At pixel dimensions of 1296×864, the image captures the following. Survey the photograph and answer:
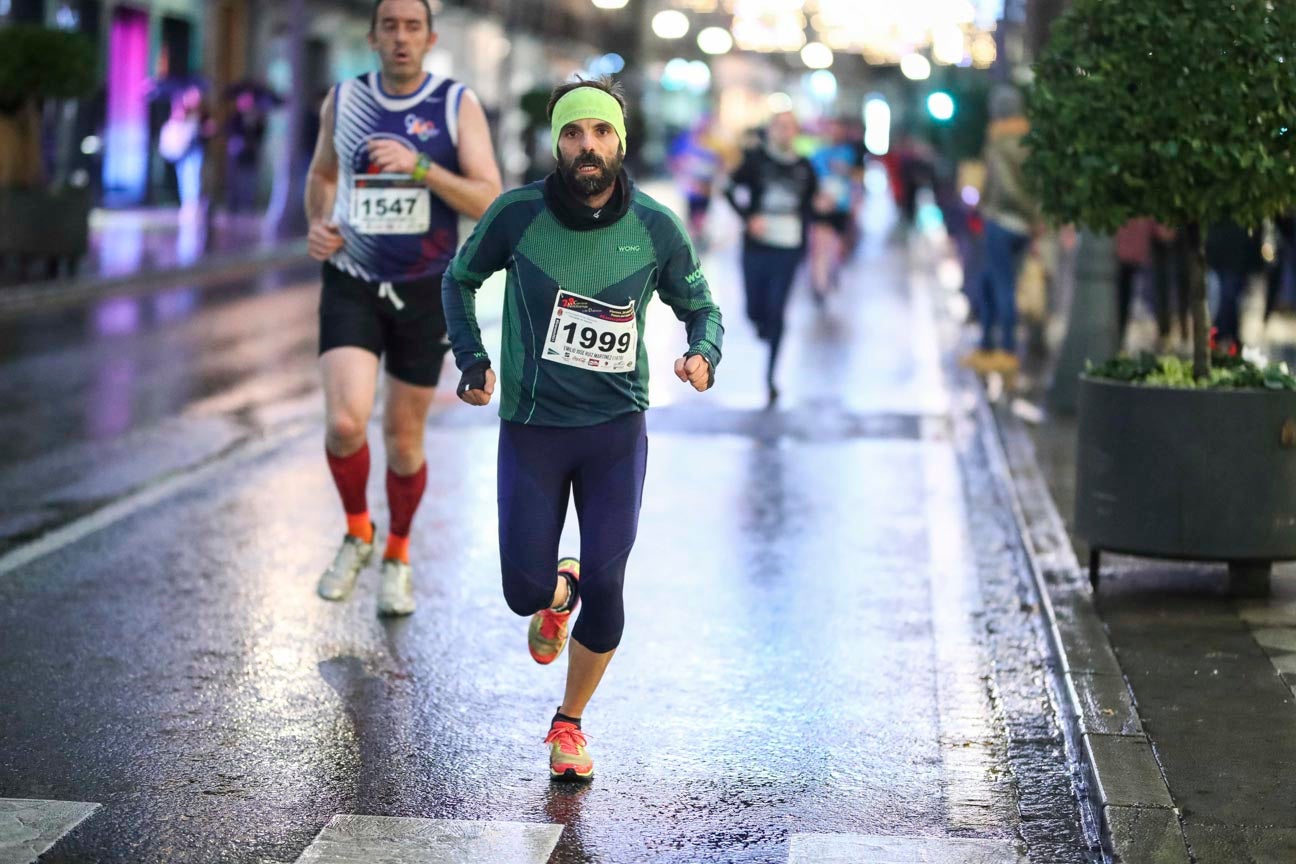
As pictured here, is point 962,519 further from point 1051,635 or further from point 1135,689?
point 1135,689

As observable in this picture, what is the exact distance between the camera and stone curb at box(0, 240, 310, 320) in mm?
20228

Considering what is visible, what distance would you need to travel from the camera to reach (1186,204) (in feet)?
26.2

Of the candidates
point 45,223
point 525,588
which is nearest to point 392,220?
point 525,588

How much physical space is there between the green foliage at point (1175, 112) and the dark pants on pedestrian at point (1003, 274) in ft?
26.2

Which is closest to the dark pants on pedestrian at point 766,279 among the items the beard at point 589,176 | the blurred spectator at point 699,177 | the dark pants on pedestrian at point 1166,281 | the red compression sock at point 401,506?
the dark pants on pedestrian at point 1166,281

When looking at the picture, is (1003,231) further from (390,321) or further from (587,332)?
(587,332)

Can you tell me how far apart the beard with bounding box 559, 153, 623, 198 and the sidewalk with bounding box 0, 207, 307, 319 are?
1454 cm

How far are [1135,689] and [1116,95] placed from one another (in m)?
2.45

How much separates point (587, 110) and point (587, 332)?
55cm

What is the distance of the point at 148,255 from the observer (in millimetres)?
26375

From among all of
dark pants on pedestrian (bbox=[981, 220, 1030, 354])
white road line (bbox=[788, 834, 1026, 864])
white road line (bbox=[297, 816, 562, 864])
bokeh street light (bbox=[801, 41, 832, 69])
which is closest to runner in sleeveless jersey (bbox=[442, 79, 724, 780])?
white road line (bbox=[297, 816, 562, 864])

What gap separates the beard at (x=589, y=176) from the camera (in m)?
5.56

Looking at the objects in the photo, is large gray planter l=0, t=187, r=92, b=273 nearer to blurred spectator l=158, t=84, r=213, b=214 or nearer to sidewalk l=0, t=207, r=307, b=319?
sidewalk l=0, t=207, r=307, b=319

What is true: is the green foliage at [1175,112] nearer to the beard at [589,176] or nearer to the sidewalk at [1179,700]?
the sidewalk at [1179,700]
